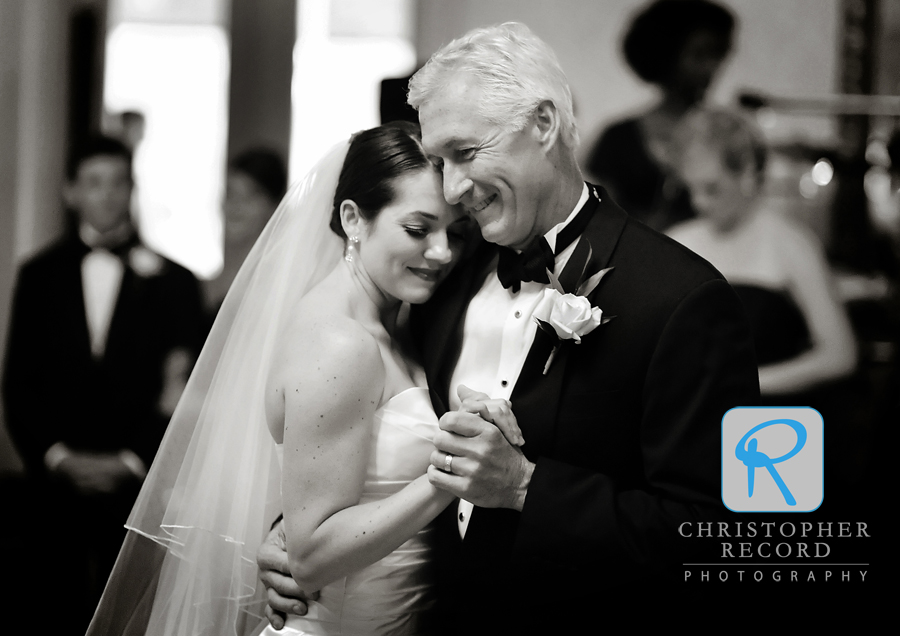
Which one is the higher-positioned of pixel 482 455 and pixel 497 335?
pixel 497 335

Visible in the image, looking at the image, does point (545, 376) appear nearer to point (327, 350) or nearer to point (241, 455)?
point (327, 350)

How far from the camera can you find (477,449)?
130cm

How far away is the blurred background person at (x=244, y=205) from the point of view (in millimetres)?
1787

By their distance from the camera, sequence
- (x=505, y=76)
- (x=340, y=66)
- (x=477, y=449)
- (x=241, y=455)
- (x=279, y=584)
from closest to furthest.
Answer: (x=477, y=449), (x=505, y=76), (x=279, y=584), (x=241, y=455), (x=340, y=66)

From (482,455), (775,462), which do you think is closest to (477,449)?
(482,455)

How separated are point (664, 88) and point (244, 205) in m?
1.09

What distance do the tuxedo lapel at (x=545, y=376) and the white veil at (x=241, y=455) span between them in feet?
1.66

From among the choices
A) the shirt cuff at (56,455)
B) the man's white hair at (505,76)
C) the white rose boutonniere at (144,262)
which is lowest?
the shirt cuff at (56,455)

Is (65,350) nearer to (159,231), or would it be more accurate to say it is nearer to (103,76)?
(159,231)

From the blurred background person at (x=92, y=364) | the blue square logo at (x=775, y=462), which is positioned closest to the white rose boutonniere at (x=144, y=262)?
the blurred background person at (x=92, y=364)

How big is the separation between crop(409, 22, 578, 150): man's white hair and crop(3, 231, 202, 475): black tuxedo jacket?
0.82 metres

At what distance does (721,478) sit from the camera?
1.67 m

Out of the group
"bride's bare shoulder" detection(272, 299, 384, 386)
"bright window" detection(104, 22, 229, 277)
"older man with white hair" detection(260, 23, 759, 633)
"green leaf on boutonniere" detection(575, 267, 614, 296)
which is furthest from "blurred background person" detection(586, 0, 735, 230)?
"bright window" detection(104, 22, 229, 277)

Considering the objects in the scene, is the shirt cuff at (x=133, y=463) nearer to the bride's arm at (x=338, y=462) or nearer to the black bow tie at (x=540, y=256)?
the bride's arm at (x=338, y=462)
